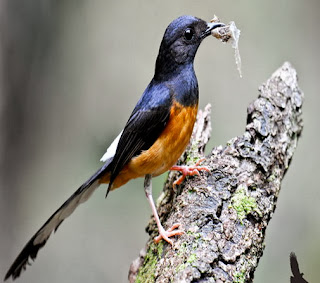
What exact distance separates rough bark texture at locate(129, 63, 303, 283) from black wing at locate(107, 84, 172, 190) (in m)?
0.55

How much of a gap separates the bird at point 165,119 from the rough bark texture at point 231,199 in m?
0.30

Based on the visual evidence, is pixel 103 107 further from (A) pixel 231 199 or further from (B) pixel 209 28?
(A) pixel 231 199

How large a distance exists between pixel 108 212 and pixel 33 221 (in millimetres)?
1399

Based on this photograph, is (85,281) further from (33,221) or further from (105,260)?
(33,221)

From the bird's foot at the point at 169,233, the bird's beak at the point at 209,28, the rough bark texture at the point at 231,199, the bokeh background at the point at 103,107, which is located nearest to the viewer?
the rough bark texture at the point at 231,199

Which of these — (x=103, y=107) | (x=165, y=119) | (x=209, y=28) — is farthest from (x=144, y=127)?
(x=103, y=107)

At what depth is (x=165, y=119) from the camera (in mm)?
4648

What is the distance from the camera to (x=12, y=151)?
7.88 metres

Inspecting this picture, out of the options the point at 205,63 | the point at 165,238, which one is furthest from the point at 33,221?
the point at 165,238

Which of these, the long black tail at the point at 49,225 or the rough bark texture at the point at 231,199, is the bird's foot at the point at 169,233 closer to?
the rough bark texture at the point at 231,199

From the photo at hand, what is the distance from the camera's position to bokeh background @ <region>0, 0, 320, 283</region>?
7.78 metres

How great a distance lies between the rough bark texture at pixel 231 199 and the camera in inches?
148

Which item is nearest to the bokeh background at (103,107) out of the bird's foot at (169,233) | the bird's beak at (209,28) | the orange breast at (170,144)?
the orange breast at (170,144)

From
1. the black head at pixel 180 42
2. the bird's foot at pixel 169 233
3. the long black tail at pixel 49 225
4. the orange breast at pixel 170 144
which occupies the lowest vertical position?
the bird's foot at pixel 169 233
